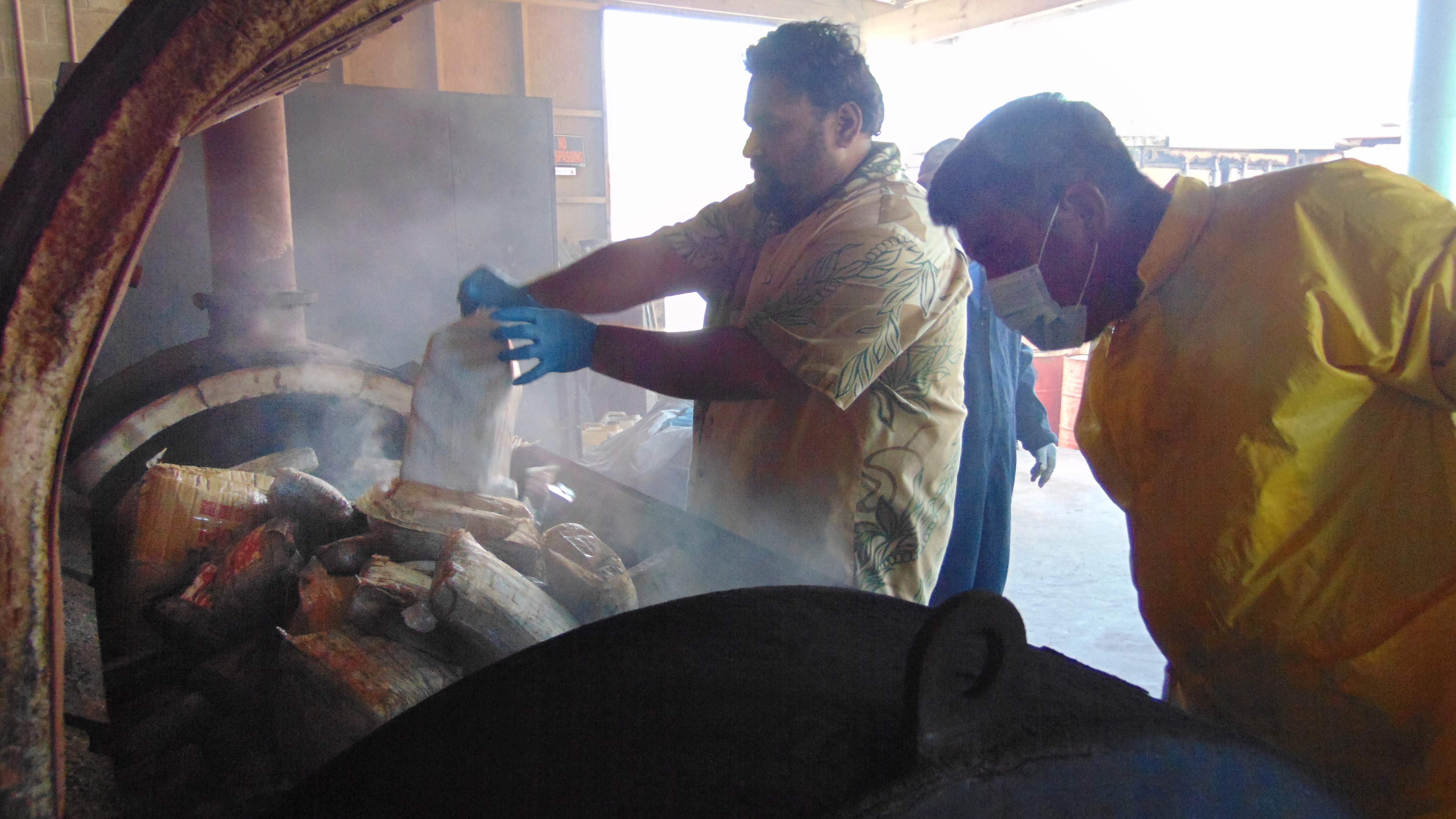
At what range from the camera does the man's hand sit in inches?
119

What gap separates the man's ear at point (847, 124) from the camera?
1660 mm

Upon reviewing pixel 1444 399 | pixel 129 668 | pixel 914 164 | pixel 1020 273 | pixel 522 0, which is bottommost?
pixel 129 668

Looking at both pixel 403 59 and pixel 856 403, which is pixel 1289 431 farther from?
pixel 403 59

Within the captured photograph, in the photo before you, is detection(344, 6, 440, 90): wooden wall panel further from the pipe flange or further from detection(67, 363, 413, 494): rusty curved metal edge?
detection(67, 363, 413, 494): rusty curved metal edge

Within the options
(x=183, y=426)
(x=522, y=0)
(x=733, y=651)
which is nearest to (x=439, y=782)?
(x=733, y=651)

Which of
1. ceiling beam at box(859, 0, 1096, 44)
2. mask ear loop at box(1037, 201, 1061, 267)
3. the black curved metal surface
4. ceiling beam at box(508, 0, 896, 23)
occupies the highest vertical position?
ceiling beam at box(508, 0, 896, 23)

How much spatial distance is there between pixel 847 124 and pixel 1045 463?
5.96 feet

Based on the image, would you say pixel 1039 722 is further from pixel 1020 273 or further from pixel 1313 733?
pixel 1020 273

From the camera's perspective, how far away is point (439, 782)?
1.75ft

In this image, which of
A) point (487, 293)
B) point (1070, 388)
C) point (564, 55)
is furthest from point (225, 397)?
Answer: point (1070, 388)

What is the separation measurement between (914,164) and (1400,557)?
9417mm

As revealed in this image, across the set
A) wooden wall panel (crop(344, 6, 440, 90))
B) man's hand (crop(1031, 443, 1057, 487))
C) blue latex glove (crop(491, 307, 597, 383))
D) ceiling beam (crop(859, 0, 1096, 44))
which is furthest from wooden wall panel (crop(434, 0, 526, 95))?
blue latex glove (crop(491, 307, 597, 383))

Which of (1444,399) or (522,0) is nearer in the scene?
(1444,399)

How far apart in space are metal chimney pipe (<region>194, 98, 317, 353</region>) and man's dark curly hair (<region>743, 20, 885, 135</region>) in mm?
1554
